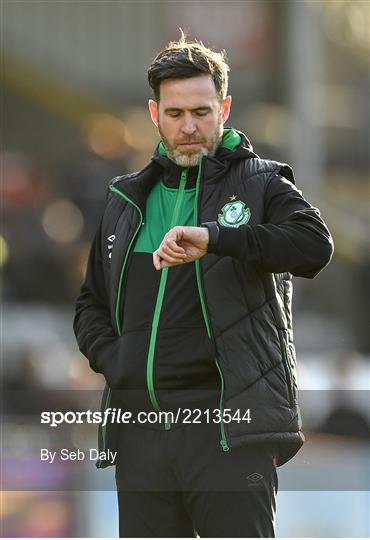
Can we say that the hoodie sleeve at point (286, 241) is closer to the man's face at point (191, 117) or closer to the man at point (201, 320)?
the man at point (201, 320)

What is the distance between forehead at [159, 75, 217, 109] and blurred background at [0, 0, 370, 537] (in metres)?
3.20

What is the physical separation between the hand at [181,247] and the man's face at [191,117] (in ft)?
1.21

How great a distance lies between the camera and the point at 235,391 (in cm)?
357

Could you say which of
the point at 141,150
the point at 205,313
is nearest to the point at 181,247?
the point at 205,313

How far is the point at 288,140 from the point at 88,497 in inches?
516

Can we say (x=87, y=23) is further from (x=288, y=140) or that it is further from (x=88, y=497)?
Result: (x=88, y=497)

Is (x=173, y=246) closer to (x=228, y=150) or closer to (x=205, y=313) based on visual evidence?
(x=205, y=313)

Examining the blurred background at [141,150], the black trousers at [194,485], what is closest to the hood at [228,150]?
the black trousers at [194,485]

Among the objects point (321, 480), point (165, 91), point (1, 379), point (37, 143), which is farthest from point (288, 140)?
point (165, 91)

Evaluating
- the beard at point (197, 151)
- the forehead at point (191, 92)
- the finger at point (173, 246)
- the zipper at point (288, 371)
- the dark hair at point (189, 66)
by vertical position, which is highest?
the dark hair at point (189, 66)

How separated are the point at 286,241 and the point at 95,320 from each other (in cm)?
72

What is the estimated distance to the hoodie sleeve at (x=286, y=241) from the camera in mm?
3537

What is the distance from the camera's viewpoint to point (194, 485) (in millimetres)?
3635

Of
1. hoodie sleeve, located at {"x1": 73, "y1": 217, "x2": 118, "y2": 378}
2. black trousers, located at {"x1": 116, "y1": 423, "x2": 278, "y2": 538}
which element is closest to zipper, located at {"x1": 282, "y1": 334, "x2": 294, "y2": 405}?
black trousers, located at {"x1": 116, "y1": 423, "x2": 278, "y2": 538}
